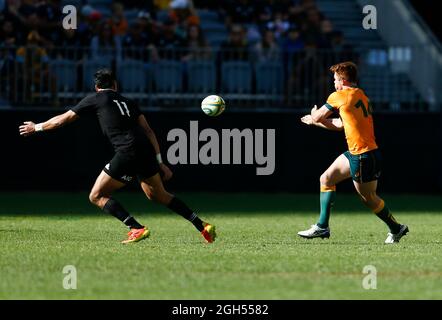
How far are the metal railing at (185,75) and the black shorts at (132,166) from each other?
378 inches

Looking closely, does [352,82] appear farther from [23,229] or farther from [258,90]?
[258,90]

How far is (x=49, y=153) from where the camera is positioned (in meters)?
23.9

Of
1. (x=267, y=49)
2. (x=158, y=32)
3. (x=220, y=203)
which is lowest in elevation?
(x=220, y=203)

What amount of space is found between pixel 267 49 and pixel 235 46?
0.72 metres

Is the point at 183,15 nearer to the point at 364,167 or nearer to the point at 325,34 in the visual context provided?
the point at 325,34

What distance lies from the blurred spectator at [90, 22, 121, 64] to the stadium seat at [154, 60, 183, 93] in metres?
0.85

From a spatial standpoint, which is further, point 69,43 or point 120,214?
point 69,43

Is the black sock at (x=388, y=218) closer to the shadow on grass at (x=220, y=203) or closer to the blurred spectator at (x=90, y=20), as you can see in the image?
the shadow on grass at (x=220, y=203)

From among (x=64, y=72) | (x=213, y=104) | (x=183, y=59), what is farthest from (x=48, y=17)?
(x=213, y=104)

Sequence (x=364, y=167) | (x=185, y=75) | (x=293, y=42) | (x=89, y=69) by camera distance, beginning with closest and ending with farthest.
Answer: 1. (x=364, y=167)
2. (x=89, y=69)
3. (x=185, y=75)
4. (x=293, y=42)

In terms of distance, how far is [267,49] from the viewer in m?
24.5

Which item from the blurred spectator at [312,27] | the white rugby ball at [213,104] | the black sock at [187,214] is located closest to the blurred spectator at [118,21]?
the blurred spectator at [312,27]

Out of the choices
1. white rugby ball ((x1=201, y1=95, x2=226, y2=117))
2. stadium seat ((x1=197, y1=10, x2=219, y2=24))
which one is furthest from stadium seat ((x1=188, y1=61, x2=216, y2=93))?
white rugby ball ((x1=201, y1=95, x2=226, y2=117))
